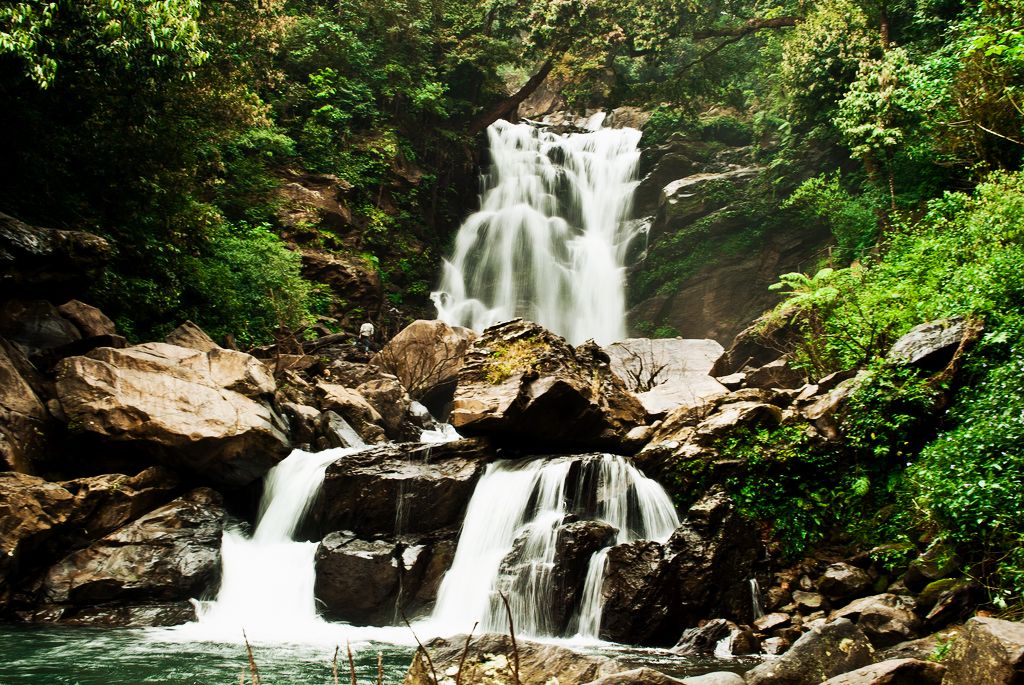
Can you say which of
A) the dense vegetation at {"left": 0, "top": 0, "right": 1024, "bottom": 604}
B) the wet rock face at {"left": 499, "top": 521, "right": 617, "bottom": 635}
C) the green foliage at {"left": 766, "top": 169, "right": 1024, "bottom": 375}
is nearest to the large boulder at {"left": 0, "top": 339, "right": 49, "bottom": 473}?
the dense vegetation at {"left": 0, "top": 0, "right": 1024, "bottom": 604}

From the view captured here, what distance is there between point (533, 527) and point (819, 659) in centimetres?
481

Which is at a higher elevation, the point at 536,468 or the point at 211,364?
the point at 211,364

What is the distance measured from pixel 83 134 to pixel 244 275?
511cm

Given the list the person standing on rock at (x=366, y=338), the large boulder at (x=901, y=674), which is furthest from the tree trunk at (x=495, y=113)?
the large boulder at (x=901, y=674)

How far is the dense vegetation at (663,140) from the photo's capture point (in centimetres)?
923

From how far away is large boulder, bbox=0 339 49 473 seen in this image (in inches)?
362

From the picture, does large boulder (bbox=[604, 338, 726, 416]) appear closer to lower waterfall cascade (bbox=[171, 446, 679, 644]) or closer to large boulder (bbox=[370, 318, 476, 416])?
large boulder (bbox=[370, 318, 476, 416])

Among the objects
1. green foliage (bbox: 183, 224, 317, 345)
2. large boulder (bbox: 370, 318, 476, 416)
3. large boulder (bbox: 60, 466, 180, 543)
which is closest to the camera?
large boulder (bbox: 60, 466, 180, 543)

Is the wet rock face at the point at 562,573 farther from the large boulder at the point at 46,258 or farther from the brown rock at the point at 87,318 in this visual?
the large boulder at the point at 46,258

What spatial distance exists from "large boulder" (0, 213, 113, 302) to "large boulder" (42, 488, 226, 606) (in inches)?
154

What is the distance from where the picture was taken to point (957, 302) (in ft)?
32.6

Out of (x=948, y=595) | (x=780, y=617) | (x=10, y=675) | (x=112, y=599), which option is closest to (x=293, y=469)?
(x=112, y=599)

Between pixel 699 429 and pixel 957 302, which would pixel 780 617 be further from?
pixel 957 302

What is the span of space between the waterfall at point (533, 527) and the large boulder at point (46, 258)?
7.17 meters
